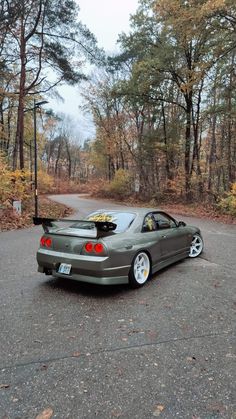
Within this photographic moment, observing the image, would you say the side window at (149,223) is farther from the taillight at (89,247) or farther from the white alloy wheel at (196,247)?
the white alloy wheel at (196,247)

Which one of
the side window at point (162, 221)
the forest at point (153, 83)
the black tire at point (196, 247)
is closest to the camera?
the side window at point (162, 221)

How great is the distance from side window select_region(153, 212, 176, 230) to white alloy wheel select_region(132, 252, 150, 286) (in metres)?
0.83

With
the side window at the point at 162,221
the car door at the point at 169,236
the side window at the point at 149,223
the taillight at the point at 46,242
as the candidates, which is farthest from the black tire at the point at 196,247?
the taillight at the point at 46,242

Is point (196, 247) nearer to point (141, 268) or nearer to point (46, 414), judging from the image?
point (141, 268)

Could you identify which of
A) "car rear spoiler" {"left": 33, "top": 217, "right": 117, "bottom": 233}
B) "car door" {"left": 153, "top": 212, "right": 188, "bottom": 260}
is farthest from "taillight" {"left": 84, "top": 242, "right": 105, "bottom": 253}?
"car door" {"left": 153, "top": 212, "right": 188, "bottom": 260}

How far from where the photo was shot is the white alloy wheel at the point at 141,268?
4.72m

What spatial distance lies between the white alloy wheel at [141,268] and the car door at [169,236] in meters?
0.56

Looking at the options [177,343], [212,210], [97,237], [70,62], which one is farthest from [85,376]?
[70,62]

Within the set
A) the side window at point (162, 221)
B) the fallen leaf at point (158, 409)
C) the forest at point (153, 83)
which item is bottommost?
the fallen leaf at point (158, 409)

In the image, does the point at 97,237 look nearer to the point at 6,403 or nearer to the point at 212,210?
the point at 6,403

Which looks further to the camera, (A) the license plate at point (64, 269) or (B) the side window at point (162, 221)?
(B) the side window at point (162, 221)

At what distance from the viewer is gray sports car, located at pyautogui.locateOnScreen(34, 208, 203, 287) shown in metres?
4.35

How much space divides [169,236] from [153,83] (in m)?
15.0

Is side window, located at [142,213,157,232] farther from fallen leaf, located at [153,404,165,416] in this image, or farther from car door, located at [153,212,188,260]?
fallen leaf, located at [153,404,165,416]
